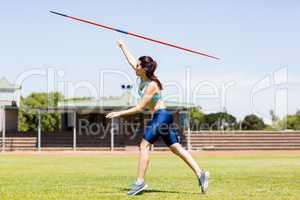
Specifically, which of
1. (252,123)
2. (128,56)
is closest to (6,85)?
(128,56)

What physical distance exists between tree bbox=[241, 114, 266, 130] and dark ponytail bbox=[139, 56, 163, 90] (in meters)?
99.9

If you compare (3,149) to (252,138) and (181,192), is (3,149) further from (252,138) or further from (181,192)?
(181,192)

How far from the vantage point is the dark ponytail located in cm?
→ 927

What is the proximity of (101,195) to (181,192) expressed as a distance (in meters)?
1.30

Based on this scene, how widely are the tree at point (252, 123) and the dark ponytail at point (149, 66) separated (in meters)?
99.9

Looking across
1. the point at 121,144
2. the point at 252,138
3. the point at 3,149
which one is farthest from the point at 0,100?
the point at 252,138

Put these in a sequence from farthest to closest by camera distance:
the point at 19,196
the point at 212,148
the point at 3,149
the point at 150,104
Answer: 1. the point at 212,148
2. the point at 3,149
3. the point at 150,104
4. the point at 19,196

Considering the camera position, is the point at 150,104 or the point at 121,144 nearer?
the point at 150,104

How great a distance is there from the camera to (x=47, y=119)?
9356cm

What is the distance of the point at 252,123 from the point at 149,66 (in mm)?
102960

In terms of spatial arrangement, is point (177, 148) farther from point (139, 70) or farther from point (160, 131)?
point (139, 70)

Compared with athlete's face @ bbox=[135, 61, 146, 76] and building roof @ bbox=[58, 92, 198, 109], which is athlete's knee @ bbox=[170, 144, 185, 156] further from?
building roof @ bbox=[58, 92, 198, 109]

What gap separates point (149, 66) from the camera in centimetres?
927

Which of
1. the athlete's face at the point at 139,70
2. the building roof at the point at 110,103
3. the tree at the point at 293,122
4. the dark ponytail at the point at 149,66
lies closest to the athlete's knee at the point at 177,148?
the dark ponytail at the point at 149,66
